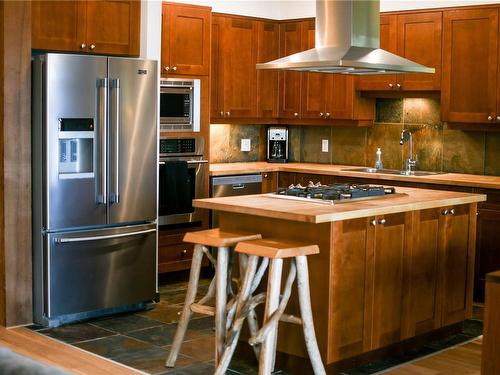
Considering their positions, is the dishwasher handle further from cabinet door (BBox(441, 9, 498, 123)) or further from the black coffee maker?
cabinet door (BBox(441, 9, 498, 123))

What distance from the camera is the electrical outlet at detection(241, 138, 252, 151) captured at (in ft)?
26.7

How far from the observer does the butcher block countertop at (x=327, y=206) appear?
14.4 feet

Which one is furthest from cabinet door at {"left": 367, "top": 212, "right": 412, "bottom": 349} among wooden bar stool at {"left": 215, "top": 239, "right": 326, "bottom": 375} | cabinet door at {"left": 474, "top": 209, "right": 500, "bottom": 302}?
cabinet door at {"left": 474, "top": 209, "right": 500, "bottom": 302}

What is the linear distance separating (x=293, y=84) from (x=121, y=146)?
8.52 feet

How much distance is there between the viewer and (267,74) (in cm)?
788

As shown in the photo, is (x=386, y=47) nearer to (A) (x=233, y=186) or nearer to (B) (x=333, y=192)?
(A) (x=233, y=186)

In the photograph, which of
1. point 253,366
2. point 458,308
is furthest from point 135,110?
point 458,308

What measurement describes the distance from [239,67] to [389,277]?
329cm

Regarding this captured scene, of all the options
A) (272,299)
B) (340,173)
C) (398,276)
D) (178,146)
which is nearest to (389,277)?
(398,276)

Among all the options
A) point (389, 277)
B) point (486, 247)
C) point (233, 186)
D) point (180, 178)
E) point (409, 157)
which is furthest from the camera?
point (409, 157)

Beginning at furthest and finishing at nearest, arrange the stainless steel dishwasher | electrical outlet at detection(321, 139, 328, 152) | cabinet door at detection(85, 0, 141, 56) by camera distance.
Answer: electrical outlet at detection(321, 139, 328, 152) → the stainless steel dishwasher → cabinet door at detection(85, 0, 141, 56)

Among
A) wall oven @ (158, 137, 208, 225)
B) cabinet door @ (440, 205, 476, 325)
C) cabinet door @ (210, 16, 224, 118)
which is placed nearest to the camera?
cabinet door @ (440, 205, 476, 325)

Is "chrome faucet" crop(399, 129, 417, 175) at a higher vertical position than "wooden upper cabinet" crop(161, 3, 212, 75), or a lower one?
lower

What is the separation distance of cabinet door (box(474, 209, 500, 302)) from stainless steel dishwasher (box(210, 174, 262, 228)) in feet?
6.56
